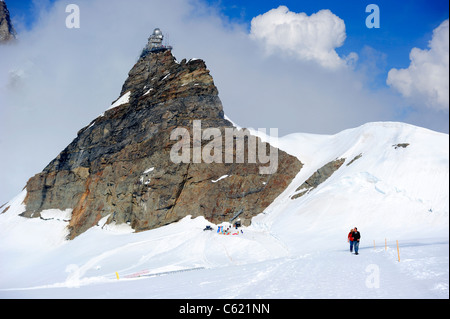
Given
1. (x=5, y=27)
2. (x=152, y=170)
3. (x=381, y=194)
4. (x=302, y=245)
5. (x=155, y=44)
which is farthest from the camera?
(x=5, y=27)

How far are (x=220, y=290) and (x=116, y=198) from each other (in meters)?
40.7

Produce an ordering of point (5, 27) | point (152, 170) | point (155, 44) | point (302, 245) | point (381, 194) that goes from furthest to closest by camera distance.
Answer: point (5, 27)
point (155, 44)
point (152, 170)
point (381, 194)
point (302, 245)

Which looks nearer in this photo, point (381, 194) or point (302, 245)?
point (302, 245)

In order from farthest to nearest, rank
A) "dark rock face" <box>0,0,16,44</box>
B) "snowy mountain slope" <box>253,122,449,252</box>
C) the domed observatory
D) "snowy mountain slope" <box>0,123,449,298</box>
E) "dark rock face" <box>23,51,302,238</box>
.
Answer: "dark rock face" <box>0,0,16,44</box>
the domed observatory
"dark rock face" <box>23,51,302,238</box>
"snowy mountain slope" <box>253,122,449,252</box>
"snowy mountain slope" <box>0,123,449,298</box>

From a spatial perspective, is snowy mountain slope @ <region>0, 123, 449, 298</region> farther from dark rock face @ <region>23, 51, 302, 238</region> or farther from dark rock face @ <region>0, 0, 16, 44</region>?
dark rock face @ <region>0, 0, 16, 44</region>

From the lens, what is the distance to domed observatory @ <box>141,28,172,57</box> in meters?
66.1

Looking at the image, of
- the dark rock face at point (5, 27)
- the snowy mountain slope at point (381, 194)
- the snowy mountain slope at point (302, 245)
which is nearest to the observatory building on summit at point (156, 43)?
the snowy mountain slope at point (302, 245)

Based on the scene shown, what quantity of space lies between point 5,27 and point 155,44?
421 feet

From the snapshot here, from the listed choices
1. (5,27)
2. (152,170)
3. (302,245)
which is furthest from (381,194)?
(5,27)

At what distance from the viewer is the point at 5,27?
161750 mm

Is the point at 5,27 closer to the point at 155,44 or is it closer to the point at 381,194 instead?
the point at 155,44

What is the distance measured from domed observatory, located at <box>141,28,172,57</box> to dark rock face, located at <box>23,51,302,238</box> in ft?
5.48

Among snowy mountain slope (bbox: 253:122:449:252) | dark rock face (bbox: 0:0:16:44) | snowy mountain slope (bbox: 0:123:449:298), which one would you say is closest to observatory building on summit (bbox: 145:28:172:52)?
snowy mountain slope (bbox: 0:123:449:298)
